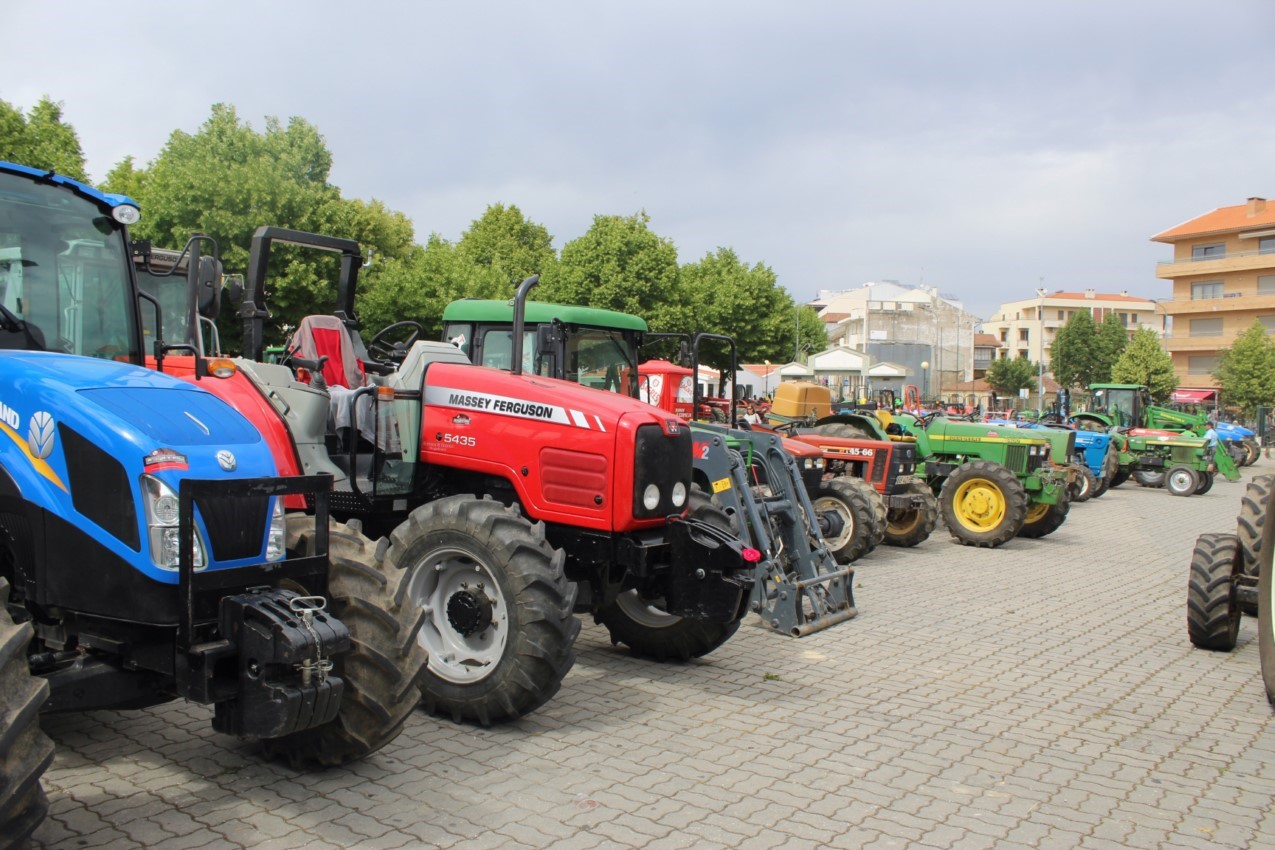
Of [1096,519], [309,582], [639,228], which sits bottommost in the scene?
[1096,519]

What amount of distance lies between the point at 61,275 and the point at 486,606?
2556 millimetres

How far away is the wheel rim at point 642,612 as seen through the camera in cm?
685

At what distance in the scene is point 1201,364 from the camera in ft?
227

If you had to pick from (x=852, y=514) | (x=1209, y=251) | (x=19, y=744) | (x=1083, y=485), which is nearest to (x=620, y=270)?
(x=1083, y=485)

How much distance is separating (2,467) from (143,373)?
659mm

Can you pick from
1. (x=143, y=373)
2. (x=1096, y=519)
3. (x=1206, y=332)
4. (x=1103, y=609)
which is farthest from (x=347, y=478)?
(x=1206, y=332)

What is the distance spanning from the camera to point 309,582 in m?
4.15

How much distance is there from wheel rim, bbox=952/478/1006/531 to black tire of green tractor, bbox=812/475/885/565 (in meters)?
2.48

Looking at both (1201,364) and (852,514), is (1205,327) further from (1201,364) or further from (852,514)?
(852,514)

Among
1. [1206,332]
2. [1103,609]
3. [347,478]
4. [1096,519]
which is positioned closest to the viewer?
[347,478]

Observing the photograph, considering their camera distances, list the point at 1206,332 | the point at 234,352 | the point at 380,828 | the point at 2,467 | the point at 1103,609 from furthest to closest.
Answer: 1. the point at 1206,332
2. the point at 234,352
3. the point at 1103,609
4. the point at 380,828
5. the point at 2,467

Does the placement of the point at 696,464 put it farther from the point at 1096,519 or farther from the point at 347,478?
the point at 1096,519

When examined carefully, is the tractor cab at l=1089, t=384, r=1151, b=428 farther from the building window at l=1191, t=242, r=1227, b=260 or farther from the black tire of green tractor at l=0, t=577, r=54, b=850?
the building window at l=1191, t=242, r=1227, b=260

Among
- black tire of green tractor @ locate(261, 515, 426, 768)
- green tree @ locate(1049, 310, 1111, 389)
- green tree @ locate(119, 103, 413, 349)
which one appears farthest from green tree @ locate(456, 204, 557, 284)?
green tree @ locate(1049, 310, 1111, 389)
